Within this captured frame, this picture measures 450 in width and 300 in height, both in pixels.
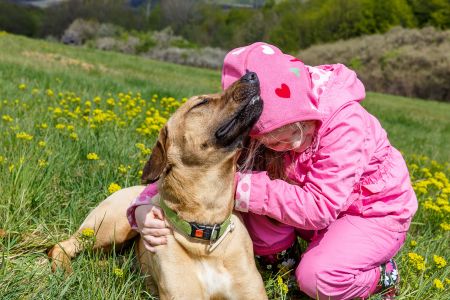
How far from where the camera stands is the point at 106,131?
175 inches

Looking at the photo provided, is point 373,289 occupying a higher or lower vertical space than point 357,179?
lower

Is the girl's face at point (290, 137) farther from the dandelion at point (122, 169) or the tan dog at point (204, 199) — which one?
the dandelion at point (122, 169)

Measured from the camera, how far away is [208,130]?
262 centimetres

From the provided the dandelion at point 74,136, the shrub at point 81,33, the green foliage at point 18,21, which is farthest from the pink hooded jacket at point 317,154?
the green foliage at point 18,21

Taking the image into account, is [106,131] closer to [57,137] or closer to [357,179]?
[57,137]

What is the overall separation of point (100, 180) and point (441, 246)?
233cm

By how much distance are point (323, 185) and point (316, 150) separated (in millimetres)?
216

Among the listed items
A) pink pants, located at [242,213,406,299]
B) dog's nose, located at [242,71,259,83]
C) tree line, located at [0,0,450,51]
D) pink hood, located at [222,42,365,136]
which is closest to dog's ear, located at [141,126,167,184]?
pink hood, located at [222,42,365,136]

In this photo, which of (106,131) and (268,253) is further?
(106,131)

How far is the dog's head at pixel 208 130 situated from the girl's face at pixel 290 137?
0.21 m

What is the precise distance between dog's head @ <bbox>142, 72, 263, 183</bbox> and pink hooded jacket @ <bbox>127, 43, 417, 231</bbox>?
143 mm

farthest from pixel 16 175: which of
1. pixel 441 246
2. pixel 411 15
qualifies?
pixel 411 15

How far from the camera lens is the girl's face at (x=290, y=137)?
269cm

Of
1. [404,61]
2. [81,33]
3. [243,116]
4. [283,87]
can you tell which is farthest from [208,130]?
[81,33]
